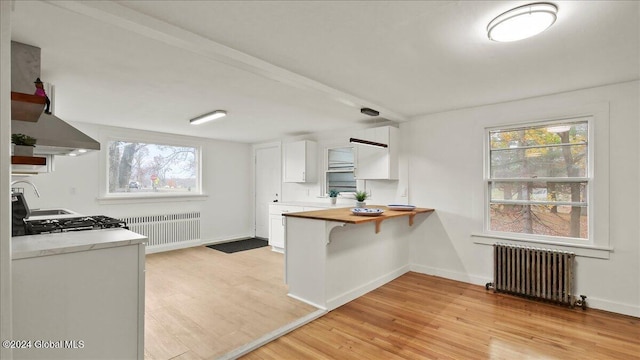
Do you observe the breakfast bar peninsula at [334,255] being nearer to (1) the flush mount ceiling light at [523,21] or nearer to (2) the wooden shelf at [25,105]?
(1) the flush mount ceiling light at [523,21]

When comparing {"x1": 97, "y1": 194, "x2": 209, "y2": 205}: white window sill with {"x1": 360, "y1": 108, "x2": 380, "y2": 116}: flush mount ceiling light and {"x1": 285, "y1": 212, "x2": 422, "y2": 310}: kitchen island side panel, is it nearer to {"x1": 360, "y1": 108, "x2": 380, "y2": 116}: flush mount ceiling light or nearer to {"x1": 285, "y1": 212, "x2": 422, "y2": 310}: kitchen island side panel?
Result: {"x1": 285, "y1": 212, "x2": 422, "y2": 310}: kitchen island side panel

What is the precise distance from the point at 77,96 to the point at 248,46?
2.48 meters

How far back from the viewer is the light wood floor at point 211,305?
7.96 ft

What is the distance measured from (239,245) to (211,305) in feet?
9.77

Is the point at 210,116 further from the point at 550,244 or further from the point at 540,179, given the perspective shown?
the point at 550,244

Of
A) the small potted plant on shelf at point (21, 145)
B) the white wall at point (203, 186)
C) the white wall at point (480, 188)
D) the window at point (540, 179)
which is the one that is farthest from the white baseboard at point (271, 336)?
the white wall at point (203, 186)

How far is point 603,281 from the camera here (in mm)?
3066

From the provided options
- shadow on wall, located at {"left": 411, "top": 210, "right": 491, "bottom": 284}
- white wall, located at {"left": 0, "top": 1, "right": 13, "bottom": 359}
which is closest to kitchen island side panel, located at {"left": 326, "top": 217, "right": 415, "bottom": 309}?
shadow on wall, located at {"left": 411, "top": 210, "right": 491, "bottom": 284}

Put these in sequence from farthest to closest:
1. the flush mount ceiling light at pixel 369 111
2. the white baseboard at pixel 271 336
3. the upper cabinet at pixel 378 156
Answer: the upper cabinet at pixel 378 156 → the flush mount ceiling light at pixel 369 111 → the white baseboard at pixel 271 336

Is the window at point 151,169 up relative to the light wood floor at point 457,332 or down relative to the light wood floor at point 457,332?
up

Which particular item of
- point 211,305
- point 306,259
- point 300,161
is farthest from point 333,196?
point 211,305

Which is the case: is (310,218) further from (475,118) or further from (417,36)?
(475,118)

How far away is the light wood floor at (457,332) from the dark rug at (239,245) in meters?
3.15

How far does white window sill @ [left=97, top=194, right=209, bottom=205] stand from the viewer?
4.89 metres
